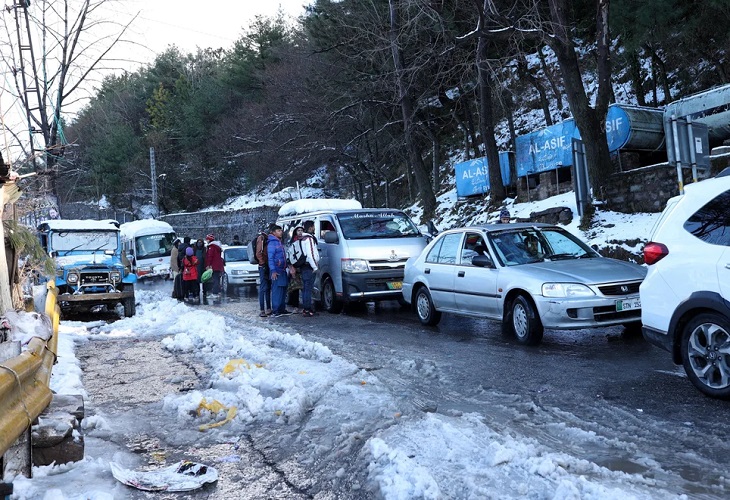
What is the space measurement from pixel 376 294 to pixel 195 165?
4285 cm

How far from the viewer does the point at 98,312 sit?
1777cm

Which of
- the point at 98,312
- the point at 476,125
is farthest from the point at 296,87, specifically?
the point at 98,312

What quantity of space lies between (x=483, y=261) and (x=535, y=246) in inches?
33.0

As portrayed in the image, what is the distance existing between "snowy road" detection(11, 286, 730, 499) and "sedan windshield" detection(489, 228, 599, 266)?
111 cm

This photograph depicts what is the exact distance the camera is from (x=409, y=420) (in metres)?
4.87

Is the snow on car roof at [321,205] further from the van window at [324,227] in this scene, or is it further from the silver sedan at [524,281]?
the silver sedan at [524,281]

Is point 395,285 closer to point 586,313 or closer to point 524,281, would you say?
point 524,281

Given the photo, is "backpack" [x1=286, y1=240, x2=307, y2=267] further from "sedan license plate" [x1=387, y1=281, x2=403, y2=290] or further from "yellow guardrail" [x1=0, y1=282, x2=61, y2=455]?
"yellow guardrail" [x1=0, y1=282, x2=61, y2=455]

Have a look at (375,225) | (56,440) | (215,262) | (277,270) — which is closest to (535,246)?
(375,225)

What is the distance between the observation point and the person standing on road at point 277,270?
525 inches

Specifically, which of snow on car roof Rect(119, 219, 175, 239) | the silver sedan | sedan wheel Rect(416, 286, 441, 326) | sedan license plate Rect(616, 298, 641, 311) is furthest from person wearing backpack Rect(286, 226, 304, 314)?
snow on car roof Rect(119, 219, 175, 239)

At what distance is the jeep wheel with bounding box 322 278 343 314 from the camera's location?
13695 millimetres

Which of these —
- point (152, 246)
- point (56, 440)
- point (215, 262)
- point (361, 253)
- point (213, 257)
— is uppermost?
point (152, 246)

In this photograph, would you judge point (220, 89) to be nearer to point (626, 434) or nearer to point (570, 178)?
point (570, 178)
